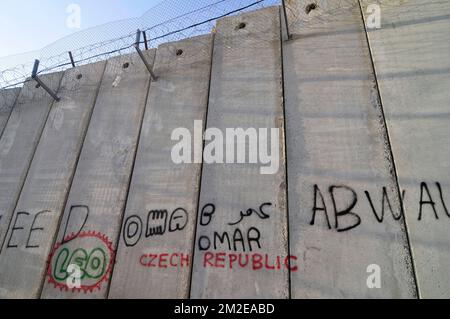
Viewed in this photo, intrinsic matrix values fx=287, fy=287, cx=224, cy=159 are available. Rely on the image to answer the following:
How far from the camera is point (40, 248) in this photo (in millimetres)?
4715

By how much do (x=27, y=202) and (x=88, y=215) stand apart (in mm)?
1488

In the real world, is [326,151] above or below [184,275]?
above

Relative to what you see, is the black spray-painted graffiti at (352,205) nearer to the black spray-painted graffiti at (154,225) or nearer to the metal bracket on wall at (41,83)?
the black spray-painted graffiti at (154,225)

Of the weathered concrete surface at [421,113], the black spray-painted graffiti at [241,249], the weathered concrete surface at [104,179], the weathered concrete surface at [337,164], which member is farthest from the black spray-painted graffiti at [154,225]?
the weathered concrete surface at [421,113]

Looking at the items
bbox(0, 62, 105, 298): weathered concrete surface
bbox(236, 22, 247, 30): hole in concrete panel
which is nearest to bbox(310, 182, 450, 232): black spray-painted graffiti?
bbox(236, 22, 247, 30): hole in concrete panel

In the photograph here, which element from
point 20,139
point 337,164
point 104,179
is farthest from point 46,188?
point 337,164

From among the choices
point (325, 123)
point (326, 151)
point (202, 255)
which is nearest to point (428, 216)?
point (326, 151)

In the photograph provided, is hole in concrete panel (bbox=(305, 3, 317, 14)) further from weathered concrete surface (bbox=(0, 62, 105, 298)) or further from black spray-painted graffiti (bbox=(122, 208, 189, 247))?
weathered concrete surface (bbox=(0, 62, 105, 298))

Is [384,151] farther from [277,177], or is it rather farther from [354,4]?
[354,4]

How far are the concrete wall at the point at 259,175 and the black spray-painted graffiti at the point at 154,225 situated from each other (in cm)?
2

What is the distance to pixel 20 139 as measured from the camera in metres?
6.19

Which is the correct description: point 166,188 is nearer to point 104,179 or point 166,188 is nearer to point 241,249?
point 104,179

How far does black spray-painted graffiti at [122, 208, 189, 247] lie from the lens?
4145 mm

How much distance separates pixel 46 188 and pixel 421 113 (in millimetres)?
6139
